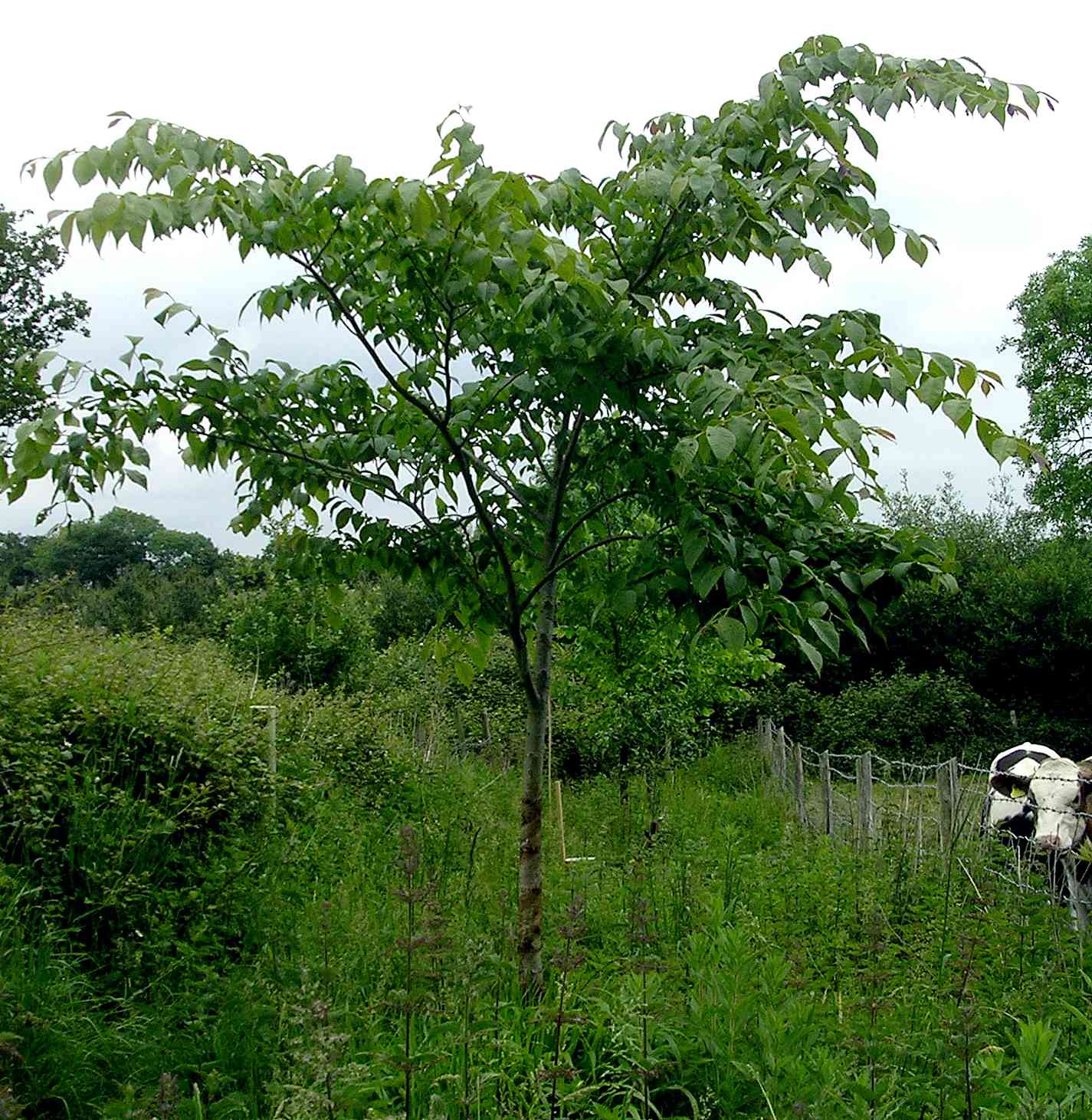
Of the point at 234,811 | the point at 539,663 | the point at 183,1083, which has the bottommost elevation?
the point at 183,1083

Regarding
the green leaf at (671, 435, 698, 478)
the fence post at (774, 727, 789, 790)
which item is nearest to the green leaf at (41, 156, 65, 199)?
the green leaf at (671, 435, 698, 478)

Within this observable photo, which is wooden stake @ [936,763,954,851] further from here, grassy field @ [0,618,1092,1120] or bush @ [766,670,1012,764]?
bush @ [766,670,1012,764]

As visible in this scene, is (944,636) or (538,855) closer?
(538,855)

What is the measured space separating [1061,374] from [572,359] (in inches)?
1016

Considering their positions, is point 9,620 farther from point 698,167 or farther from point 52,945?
point 698,167

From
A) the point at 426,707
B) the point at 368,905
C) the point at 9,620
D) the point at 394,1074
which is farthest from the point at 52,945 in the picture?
the point at 426,707

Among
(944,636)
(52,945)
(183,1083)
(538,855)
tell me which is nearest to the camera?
(183,1083)

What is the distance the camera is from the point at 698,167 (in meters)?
3.70

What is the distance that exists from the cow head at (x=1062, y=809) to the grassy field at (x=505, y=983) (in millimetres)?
420

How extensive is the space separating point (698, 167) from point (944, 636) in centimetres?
2123

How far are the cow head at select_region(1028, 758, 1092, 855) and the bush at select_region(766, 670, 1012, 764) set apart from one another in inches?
544

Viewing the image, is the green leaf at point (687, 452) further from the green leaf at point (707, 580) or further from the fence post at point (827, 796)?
the fence post at point (827, 796)

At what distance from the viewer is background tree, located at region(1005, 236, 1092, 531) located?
A: 2514 cm

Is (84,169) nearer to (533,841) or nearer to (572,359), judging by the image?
(572,359)
